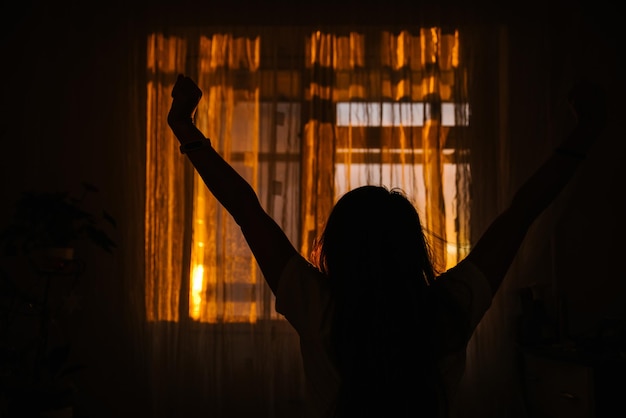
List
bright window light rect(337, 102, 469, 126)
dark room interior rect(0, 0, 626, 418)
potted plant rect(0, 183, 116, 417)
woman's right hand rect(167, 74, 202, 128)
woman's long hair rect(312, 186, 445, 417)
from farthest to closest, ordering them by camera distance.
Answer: bright window light rect(337, 102, 469, 126) → dark room interior rect(0, 0, 626, 418) → potted plant rect(0, 183, 116, 417) → woman's right hand rect(167, 74, 202, 128) → woman's long hair rect(312, 186, 445, 417)

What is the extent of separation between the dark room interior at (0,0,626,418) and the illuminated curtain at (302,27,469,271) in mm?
93

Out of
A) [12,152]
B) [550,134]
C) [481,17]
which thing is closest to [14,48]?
[12,152]

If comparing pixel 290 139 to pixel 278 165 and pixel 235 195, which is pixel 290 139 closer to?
pixel 278 165

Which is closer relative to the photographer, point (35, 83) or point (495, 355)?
point (495, 355)

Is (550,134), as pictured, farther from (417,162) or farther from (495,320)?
(495,320)

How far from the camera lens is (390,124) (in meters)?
3.38

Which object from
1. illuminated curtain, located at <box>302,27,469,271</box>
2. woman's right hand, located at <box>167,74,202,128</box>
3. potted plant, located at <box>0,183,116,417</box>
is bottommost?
potted plant, located at <box>0,183,116,417</box>

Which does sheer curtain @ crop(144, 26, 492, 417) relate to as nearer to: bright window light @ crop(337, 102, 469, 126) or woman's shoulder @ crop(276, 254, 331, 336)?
bright window light @ crop(337, 102, 469, 126)

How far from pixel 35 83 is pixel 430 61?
2.38 meters

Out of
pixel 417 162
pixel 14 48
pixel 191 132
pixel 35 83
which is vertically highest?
pixel 14 48

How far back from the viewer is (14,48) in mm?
3646

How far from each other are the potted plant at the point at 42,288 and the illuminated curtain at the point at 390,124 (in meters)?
1.26

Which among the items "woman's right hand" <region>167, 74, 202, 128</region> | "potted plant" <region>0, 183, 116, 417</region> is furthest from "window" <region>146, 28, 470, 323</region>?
"woman's right hand" <region>167, 74, 202, 128</region>

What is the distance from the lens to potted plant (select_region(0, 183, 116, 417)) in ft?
9.71
